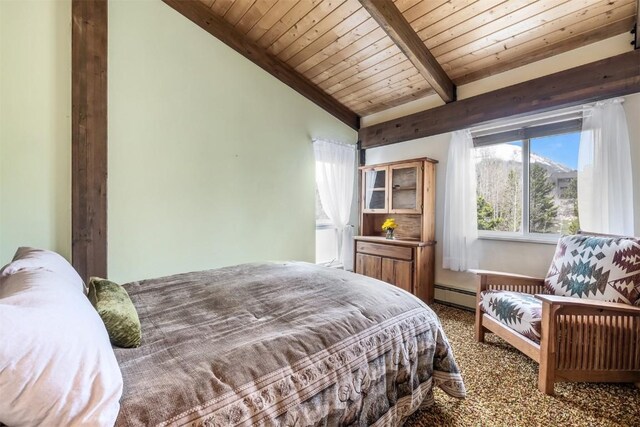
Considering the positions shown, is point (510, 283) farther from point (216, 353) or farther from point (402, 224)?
point (216, 353)

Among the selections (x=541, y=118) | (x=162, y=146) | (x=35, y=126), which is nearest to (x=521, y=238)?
(x=541, y=118)

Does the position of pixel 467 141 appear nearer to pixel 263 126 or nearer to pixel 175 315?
pixel 263 126

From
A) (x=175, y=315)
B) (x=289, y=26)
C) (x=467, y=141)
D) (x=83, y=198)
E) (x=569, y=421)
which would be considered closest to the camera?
→ (x=175, y=315)

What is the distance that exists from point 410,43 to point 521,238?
215cm

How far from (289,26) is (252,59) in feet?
1.96

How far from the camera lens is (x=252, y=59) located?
10.6 feet

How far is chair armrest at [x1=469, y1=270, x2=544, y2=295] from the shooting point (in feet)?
7.77

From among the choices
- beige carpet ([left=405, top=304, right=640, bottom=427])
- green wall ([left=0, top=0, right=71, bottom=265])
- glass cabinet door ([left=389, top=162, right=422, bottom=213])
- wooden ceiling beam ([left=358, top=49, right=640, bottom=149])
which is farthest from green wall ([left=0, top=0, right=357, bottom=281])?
beige carpet ([left=405, top=304, right=640, bottom=427])

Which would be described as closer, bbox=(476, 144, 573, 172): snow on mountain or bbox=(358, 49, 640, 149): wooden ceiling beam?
bbox=(358, 49, 640, 149): wooden ceiling beam

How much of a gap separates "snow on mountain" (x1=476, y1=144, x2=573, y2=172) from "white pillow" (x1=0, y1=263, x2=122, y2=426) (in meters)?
3.53

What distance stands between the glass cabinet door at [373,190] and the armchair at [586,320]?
1.92m

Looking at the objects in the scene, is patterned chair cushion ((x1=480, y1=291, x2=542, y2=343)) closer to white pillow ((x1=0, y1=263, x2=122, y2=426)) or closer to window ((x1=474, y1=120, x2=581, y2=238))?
window ((x1=474, y1=120, x2=581, y2=238))

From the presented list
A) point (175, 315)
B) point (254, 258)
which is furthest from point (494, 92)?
point (175, 315)

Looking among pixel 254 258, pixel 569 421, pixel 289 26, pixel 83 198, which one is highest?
pixel 289 26
